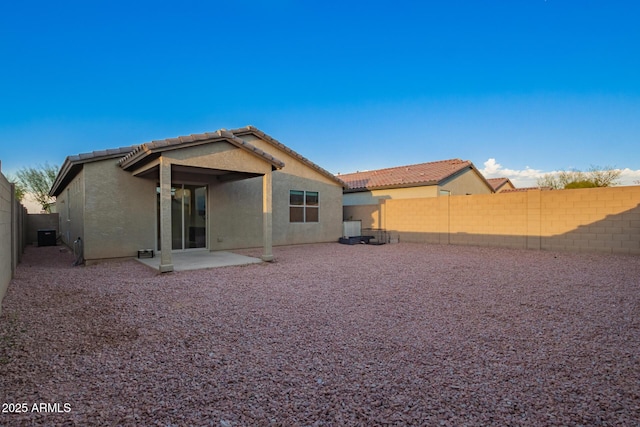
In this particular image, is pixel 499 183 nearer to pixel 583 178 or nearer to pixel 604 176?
pixel 583 178

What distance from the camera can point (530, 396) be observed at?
8.18ft

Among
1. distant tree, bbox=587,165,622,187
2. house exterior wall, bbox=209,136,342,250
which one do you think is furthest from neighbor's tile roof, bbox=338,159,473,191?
distant tree, bbox=587,165,622,187

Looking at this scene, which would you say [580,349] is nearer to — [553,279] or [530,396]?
[530,396]

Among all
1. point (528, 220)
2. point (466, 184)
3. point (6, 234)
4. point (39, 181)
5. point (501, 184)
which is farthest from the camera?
point (501, 184)

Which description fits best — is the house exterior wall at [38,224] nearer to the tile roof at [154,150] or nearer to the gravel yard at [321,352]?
the tile roof at [154,150]

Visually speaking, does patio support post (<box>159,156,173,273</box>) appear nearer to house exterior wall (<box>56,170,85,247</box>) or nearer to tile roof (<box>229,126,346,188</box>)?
house exterior wall (<box>56,170,85,247</box>)

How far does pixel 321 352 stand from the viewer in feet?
11.0

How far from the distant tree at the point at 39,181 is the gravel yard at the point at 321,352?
2621cm

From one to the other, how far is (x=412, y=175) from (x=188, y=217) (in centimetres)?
1374

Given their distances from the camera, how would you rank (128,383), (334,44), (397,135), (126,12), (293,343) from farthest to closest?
(397,135), (334,44), (126,12), (293,343), (128,383)

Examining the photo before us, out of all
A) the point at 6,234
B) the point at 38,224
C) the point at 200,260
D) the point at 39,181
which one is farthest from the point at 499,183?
the point at 39,181

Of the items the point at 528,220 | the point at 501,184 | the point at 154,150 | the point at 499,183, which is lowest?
the point at 528,220

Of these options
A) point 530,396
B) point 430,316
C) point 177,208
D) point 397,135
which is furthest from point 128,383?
point 397,135

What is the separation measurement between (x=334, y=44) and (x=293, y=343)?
11345 mm
